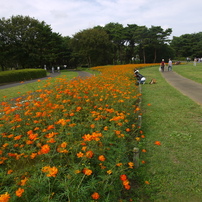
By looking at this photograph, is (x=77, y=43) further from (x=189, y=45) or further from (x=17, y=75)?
(x=189, y=45)

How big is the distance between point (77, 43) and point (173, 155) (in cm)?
3171

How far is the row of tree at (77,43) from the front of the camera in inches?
1084

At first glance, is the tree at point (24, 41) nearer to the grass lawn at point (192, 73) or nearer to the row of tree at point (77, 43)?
→ the row of tree at point (77, 43)

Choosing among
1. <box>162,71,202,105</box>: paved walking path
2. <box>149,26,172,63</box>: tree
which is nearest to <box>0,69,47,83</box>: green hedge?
<box>162,71,202,105</box>: paved walking path

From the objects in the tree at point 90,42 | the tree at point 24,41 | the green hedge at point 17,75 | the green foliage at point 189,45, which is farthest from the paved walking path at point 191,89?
the green foliage at point 189,45

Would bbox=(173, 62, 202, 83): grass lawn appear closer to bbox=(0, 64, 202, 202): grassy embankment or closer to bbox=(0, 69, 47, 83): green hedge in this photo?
bbox=(0, 64, 202, 202): grassy embankment

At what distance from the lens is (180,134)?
11.2ft

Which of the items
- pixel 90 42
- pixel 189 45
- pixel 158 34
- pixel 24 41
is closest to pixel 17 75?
pixel 24 41

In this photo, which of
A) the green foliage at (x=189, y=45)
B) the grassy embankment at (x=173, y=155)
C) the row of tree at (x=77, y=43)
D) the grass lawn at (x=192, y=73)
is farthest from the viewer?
the green foliage at (x=189, y=45)

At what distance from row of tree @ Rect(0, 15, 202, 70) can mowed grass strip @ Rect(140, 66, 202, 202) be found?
28.0 m

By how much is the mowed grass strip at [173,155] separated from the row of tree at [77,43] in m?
28.0

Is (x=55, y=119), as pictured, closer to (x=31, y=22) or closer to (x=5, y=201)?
(x=5, y=201)

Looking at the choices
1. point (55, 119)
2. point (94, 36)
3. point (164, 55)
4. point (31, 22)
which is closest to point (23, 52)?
point (31, 22)

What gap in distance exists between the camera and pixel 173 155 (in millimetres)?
2754
